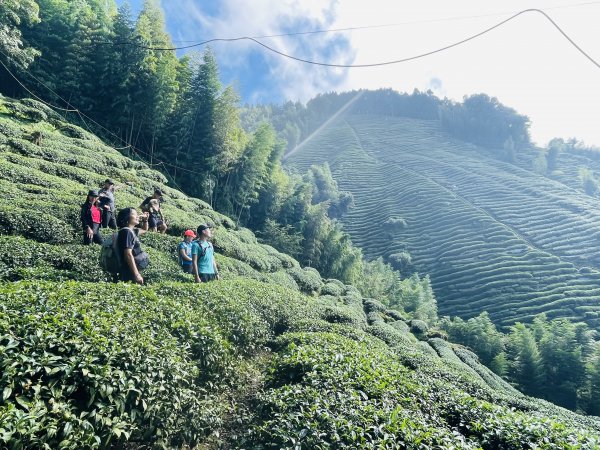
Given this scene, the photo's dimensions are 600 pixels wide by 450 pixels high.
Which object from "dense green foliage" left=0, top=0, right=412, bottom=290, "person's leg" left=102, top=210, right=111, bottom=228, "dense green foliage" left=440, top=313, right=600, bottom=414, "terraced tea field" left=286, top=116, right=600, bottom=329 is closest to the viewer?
"person's leg" left=102, top=210, right=111, bottom=228

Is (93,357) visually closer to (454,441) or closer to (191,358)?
(191,358)

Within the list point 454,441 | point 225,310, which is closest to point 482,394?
point 454,441

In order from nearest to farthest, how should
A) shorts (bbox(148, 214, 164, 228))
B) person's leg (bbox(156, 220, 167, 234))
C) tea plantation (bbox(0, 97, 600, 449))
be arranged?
tea plantation (bbox(0, 97, 600, 449))
shorts (bbox(148, 214, 164, 228))
person's leg (bbox(156, 220, 167, 234))

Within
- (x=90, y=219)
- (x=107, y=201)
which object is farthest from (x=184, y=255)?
(x=107, y=201)

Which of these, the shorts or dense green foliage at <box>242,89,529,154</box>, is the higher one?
dense green foliage at <box>242,89,529,154</box>

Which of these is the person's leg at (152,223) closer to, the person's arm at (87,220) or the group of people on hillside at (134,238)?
the group of people on hillside at (134,238)

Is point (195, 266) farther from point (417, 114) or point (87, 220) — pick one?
point (417, 114)

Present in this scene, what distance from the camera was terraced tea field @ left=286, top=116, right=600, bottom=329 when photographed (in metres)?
55.7

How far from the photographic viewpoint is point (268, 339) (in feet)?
27.6

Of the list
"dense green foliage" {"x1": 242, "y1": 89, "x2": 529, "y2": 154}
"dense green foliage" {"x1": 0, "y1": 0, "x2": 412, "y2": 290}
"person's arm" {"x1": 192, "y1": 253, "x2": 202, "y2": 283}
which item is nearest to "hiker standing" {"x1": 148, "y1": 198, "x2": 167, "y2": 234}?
"person's arm" {"x1": 192, "y1": 253, "x2": 202, "y2": 283}

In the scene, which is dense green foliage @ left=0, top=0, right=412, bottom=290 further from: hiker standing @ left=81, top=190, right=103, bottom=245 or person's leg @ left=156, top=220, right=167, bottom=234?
hiker standing @ left=81, top=190, right=103, bottom=245

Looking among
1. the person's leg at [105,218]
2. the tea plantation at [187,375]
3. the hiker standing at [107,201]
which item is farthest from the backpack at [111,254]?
the person's leg at [105,218]

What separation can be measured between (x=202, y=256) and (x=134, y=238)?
2.58m

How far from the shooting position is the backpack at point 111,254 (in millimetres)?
6594
